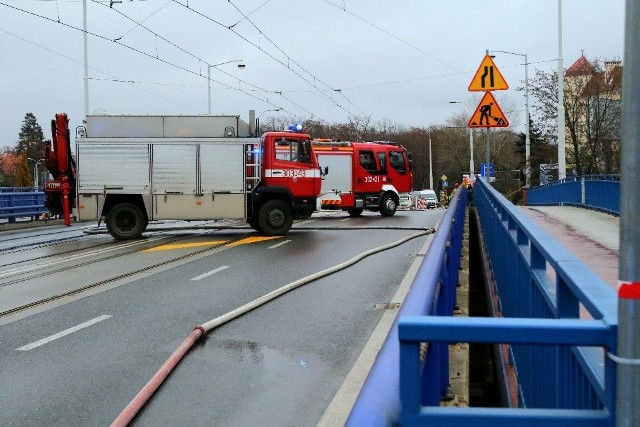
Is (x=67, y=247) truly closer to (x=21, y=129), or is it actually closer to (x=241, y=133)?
(x=241, y=133)

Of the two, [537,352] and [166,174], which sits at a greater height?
[166,174]

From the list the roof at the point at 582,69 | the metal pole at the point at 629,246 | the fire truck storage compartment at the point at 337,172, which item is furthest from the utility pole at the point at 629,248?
the roof at the point at 582,69

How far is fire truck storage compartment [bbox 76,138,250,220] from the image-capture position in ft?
65.5

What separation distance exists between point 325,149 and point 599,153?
18.1m

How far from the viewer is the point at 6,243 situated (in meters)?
20.7

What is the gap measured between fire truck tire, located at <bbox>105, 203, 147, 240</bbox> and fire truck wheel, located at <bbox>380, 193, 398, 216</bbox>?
1301 centimetres

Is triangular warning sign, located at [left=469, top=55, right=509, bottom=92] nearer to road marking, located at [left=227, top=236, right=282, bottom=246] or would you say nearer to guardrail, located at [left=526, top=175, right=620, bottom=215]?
guardrail, located at [left=526, top=175, right=620, bottom=215]

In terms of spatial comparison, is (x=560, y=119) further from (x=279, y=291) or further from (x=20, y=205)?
(x=279, y=291)

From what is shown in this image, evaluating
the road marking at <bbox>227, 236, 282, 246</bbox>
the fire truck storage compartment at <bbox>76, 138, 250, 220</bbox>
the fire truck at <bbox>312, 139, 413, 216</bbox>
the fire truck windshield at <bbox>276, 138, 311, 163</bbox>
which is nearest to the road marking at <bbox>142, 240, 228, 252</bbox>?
the road marking at <bbox>227, 236, 282, 246</bbox>

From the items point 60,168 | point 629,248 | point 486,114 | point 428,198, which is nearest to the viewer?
point 629,248

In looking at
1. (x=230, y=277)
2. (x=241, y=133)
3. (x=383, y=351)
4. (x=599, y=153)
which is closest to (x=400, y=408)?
(x=383, y=351)

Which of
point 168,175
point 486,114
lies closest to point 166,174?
point 168,175

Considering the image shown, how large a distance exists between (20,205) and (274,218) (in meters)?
15.1

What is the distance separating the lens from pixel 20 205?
3138 cm
